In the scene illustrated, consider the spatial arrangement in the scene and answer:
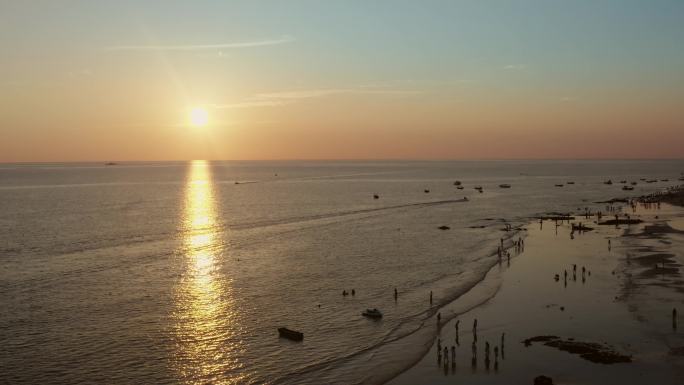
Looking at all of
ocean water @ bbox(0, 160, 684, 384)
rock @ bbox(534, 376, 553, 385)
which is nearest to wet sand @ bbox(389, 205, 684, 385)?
rock @ bbox(534, 376, 553, 385)

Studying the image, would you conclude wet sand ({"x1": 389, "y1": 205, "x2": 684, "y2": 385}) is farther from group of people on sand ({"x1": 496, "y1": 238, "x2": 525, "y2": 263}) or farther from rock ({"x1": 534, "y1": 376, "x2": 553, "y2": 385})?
group of people on sand ({"x1": 496, "y1": 238, "x2": 525, "y2": 263})

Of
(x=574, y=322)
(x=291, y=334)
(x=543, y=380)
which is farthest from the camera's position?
(x=574, y=322)

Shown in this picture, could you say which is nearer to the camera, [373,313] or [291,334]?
[291,334]

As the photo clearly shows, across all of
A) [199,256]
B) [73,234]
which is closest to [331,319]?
[199,256]

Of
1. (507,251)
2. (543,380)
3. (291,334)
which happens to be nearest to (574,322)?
(543,380)

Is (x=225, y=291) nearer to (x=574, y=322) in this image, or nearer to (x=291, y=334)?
(x=291, y=334)

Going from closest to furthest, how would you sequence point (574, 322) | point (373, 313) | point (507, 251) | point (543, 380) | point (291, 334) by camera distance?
point (543, 380) < point (291, 334) < point (574, 322) < point (373, 313) < point (507, 251)

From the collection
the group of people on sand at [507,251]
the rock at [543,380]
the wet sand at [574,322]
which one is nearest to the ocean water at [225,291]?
the group of people on sand at [507,251]

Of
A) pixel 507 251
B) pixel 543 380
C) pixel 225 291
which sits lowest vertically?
pixel 225 291
